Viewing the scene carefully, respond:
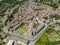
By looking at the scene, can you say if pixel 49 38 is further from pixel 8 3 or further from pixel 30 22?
pixel 8 3

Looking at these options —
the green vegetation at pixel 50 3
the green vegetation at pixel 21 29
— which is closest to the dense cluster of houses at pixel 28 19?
the green vegetation at pixel 21 29

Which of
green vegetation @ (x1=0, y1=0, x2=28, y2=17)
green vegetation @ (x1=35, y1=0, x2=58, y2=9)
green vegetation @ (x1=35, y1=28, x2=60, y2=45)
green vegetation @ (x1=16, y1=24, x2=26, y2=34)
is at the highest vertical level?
green vegetation @ (x1=0, y1=0, x2=28, y2=17)

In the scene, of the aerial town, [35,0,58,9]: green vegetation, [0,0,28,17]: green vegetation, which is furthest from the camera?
[35,0,58,9]: green vegetation

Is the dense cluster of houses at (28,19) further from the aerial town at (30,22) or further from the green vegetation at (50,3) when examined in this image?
the green vegetation at (50,3)

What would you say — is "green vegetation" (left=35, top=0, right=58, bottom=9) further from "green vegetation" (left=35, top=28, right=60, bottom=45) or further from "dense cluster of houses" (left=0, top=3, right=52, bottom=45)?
"green vegetation" (left=35, top=28, right=60, bottom=45)

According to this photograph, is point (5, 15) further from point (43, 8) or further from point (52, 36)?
point (52, 36)

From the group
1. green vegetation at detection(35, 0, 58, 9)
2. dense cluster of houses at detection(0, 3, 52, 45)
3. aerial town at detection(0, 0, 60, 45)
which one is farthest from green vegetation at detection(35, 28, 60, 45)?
green vegetation at detection(35, 0, 58, 9)

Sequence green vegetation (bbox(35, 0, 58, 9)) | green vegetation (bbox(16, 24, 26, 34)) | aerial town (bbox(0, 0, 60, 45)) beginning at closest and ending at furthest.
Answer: aerial town (bbox(0, 0, 60, 45)) < green vegetation (bbox(16, 24, 26, 34)) < green vegetation (bbox(35, 0, 58, 9))

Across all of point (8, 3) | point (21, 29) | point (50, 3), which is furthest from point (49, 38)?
point (8, 3)

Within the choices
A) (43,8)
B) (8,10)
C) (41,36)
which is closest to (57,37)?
(41,36)
